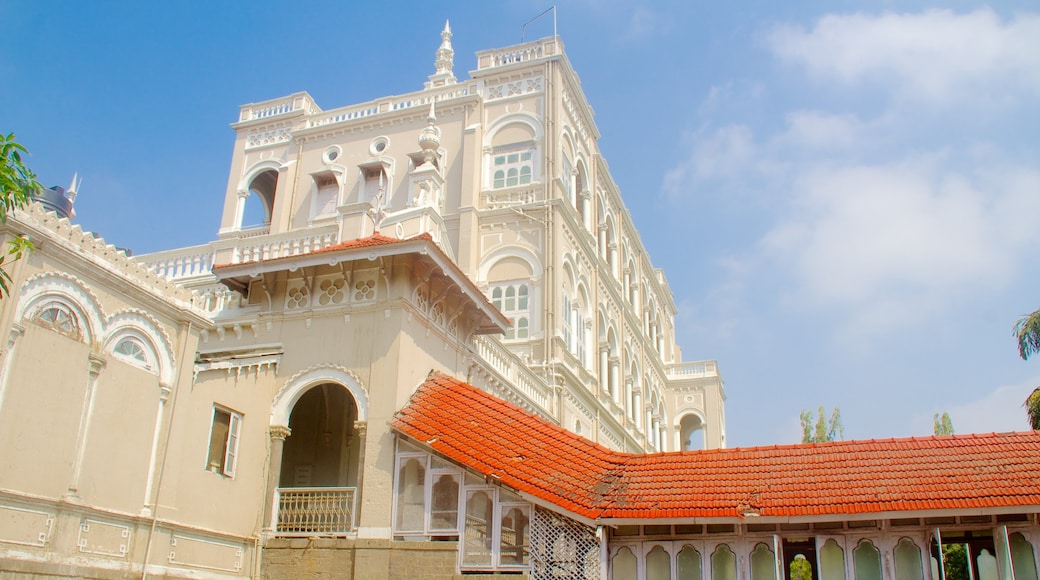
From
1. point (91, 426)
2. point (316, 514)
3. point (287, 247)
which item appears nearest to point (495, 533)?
point (316, 514)

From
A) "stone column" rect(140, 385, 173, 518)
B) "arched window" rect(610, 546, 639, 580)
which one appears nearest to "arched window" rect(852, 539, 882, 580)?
"arched window" rect(610, 546, 639, 580)

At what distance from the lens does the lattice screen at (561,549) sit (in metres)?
11.2

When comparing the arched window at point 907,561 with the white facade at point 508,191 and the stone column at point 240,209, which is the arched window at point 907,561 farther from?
the stone column at point 240,209

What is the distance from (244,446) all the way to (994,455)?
9973mm

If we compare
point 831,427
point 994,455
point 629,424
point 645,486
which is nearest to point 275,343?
point 645,486

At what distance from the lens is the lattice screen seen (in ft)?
36.9

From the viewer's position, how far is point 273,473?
42.0 feet

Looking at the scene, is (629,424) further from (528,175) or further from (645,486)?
(645,486)

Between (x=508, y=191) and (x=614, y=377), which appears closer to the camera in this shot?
(x=508, y=191)

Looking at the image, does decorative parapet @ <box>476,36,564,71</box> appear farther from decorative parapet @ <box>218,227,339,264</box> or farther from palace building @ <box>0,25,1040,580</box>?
decorative parapet @ <box>218,227,339,264</box>

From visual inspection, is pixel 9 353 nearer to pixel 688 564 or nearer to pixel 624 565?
pixel 624 565

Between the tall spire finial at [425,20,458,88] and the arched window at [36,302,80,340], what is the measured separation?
2051 cm

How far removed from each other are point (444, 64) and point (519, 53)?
10.7 feet

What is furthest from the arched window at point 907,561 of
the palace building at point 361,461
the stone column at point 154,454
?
the stone column at point 154,454
